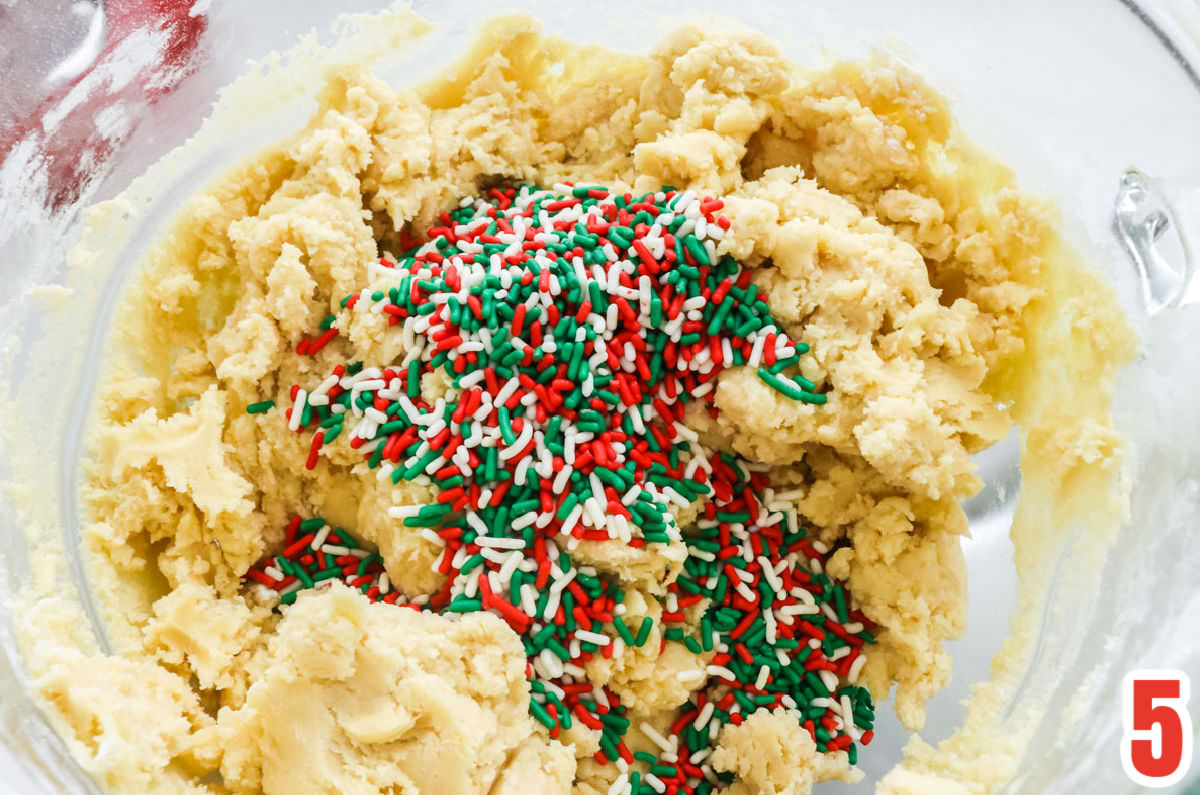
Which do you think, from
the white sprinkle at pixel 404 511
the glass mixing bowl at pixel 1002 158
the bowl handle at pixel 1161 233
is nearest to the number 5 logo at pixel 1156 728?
the glass mixing bowl at pixel 1002 158

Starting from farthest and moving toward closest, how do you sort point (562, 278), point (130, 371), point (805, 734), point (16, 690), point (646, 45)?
point (646, 45), point (130, 371), point (805, 734), point (562, 278), point (16, 690)

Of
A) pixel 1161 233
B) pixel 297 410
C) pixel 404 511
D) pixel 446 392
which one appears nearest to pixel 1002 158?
pixel 1161 233

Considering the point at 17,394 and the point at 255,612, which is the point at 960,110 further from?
the point at 17,394

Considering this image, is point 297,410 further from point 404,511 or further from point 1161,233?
point 1161,233

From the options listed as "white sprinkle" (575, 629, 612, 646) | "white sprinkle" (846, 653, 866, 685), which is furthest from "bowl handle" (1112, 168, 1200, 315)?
"white sprinkle" (575, 629, 612, 646)

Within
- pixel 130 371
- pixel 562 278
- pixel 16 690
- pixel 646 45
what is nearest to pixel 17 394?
pixel 130 371
